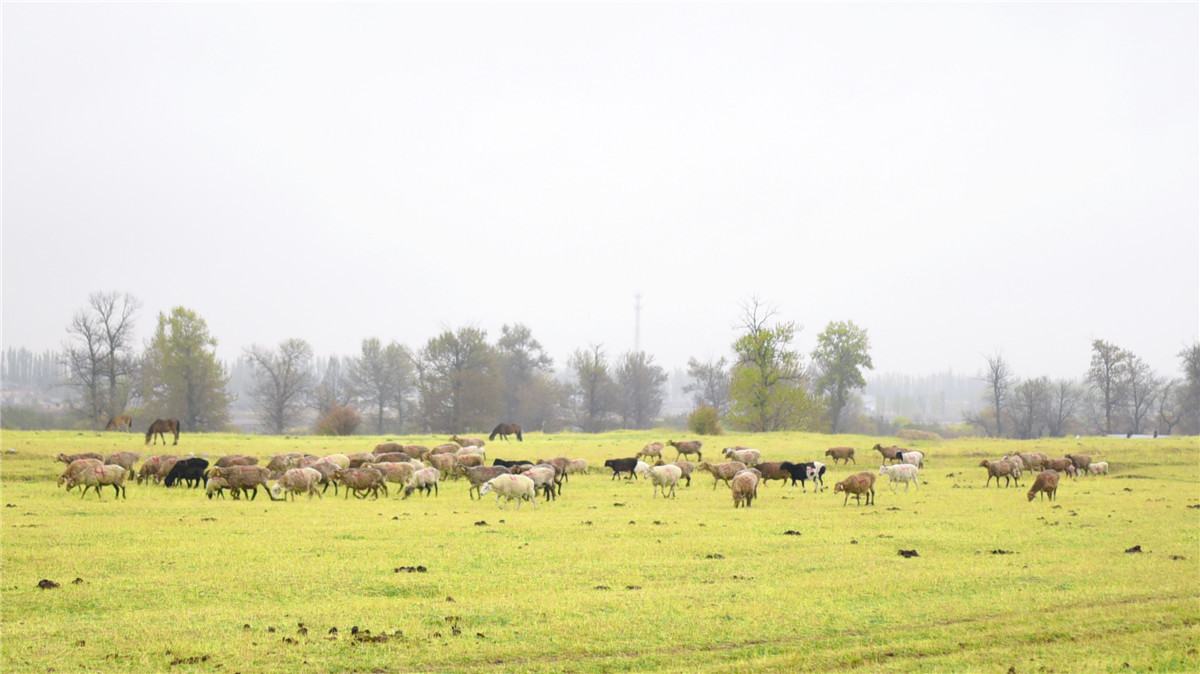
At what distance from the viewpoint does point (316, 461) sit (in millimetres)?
35125

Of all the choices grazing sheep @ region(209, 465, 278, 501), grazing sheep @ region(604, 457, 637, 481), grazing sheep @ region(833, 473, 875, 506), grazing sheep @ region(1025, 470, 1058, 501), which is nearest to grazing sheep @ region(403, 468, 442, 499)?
grazing sheep @ region(209, 465, 278, 501)

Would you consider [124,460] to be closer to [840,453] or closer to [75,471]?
[75,471]

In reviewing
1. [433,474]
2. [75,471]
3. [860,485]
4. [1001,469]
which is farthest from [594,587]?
[1001,469]

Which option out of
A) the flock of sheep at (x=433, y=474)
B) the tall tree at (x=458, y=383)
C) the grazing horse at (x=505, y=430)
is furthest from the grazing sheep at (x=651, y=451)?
the tall tree at (x=458, y=383)

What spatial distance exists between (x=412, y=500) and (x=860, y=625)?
20069 millimetres

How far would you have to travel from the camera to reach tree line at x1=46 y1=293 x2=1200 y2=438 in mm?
83375

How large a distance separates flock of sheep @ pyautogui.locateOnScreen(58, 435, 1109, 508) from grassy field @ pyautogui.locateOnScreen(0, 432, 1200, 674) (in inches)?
53.3

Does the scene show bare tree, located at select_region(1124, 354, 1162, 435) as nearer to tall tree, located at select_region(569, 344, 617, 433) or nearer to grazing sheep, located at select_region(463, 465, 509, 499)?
tall tree, located at select_region(569, 344, 617, 433)

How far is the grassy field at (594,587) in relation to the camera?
1244 centimetres

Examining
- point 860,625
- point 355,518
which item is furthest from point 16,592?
point 860,625

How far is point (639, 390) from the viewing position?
12406cm

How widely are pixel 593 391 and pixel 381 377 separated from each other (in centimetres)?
2520

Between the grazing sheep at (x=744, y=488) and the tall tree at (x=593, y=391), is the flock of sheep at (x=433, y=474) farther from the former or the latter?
the tall tree at (x=593, y=391)

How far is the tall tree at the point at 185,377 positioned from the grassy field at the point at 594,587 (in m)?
57.2
